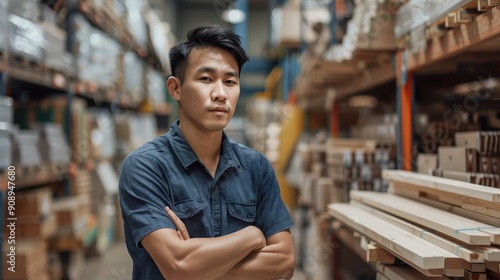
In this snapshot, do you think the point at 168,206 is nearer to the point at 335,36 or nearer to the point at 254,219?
the point at 254,219

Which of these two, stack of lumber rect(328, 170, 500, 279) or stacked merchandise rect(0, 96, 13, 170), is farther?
stacked merchandise rect(0, 96, 13, 170)

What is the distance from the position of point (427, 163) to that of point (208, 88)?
1590 millimetres

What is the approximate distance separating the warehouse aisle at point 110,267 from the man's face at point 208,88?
13.0 feet

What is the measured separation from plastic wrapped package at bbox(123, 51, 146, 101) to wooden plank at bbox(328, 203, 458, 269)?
5169 mm

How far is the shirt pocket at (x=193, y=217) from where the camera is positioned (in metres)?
1.91

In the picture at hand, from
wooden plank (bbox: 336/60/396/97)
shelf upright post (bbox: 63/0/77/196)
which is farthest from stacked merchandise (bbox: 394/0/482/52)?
shelf upright post (bbox: 63/0/77/196)

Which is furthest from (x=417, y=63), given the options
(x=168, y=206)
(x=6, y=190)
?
(x=6, y=190)

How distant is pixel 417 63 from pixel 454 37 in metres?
0.49

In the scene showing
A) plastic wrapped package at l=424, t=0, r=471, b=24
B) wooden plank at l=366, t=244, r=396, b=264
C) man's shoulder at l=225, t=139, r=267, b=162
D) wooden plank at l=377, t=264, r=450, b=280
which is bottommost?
wooden plank at l=377, t=264, r=450, b=280

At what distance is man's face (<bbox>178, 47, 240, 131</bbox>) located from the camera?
1928 mm

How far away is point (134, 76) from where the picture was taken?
7.64 meters

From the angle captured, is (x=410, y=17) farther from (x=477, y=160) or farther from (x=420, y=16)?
(x=477, y=160)

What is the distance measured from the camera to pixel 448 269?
5.66ft

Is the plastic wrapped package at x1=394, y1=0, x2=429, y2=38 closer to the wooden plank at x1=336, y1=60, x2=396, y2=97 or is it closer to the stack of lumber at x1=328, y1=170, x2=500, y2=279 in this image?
the wooden plank at x1=336, y1=60, x2=396, y2=97
